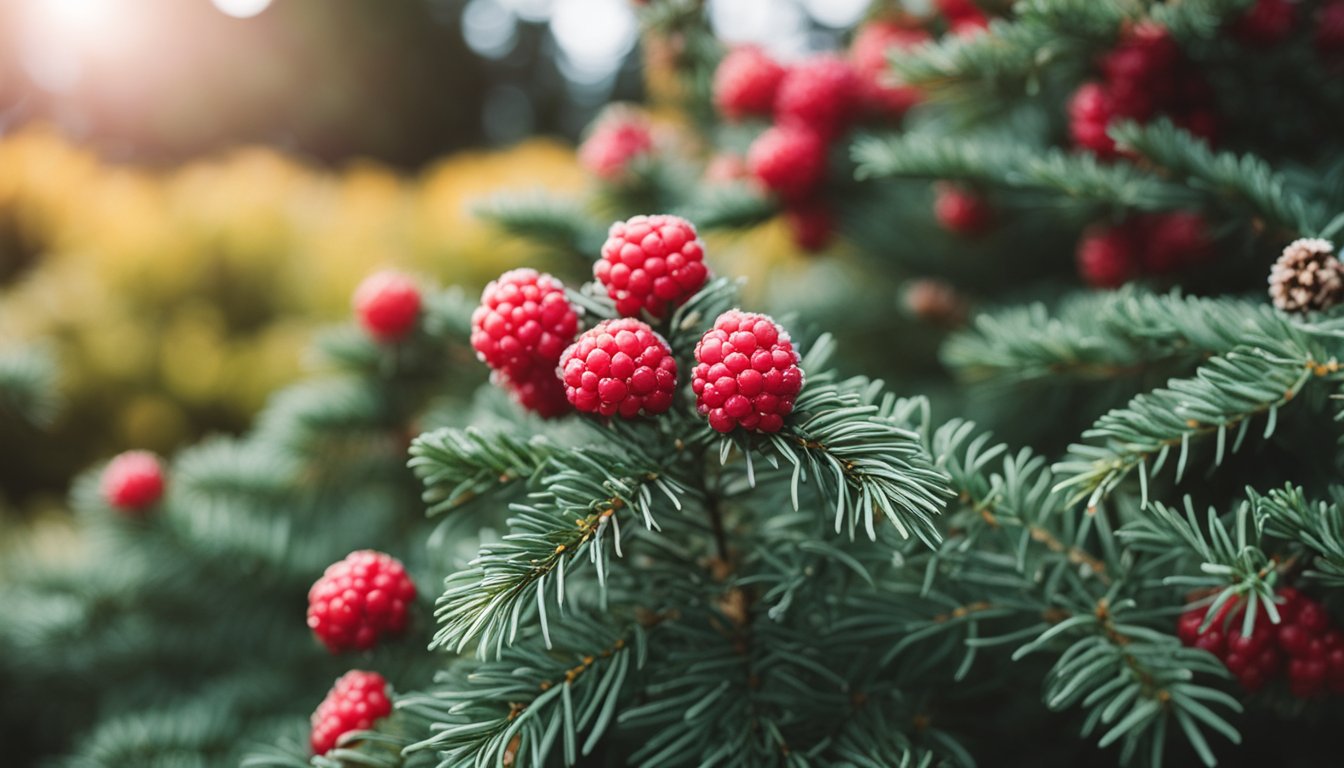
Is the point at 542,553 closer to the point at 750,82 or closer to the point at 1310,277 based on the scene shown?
the point at 1310,277

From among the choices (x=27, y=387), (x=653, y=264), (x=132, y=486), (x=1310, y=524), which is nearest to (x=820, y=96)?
(x=653, y=264)

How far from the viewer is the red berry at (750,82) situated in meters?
0.83

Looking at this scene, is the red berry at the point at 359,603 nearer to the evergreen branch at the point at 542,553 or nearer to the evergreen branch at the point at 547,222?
the evergreen branch at the point at 542,553

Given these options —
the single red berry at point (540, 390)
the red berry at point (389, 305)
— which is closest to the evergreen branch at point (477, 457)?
the single red berry at point (540, 390)

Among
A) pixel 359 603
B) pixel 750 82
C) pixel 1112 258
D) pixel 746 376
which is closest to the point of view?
pixel 746 376

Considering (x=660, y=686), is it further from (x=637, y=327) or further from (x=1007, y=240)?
(x=1007, y=240)

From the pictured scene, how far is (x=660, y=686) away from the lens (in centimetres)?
46

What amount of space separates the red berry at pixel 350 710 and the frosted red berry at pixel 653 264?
0.27 meters

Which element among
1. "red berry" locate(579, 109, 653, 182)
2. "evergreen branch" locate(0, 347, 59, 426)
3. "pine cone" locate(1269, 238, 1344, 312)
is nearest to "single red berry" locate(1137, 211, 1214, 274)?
"pine cone" locate(1269, 238, 1344, 312)

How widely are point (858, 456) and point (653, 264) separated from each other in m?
0.14

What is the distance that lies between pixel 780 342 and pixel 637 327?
7 centimetres

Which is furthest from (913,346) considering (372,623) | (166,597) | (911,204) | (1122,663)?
(166,597)

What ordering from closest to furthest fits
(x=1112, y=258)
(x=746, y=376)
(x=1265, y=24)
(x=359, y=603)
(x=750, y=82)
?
(x=746, y=376), (x=359, y=603), (x=1265, y=24), (x=1112, y=258), (x=750, y=82)

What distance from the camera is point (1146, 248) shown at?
725 mm
